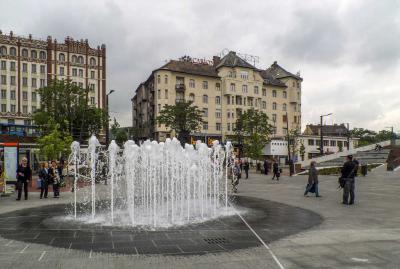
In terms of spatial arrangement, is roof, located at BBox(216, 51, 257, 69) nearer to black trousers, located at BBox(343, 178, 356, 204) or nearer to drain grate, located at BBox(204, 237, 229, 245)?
black trousers, located at BBox(343, 178, 356, 204)

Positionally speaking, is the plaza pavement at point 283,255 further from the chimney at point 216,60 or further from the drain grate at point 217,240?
the chimney at point 216,60

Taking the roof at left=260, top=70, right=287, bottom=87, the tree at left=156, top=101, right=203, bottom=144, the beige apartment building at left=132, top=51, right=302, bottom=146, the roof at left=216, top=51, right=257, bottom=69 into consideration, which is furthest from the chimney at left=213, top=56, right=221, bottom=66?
the tree at left=156, top=101, right=203, bottom=144

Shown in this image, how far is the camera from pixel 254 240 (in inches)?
347

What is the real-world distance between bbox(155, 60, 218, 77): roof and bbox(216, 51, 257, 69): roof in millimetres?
1927

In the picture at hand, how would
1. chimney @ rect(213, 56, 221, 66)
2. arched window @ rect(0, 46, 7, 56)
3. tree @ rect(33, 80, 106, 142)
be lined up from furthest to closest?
chimney @ rect(213, 56, 221, 66), arched window @ rect(0, 46, 7, 56), tree @ rect(33, 80, 106, 142)

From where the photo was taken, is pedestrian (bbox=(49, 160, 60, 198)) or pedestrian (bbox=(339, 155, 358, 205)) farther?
pedestrian (bbox=(49, 160, 60, 198))

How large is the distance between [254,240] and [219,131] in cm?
6524

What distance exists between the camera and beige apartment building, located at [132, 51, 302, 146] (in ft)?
228

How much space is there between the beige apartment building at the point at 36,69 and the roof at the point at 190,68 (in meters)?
14.7

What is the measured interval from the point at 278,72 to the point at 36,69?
50839 millimetres

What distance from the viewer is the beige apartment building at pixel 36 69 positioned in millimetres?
73062

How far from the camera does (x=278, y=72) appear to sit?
292 feet

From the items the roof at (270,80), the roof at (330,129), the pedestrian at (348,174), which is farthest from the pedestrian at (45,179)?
the roof at (330,129)

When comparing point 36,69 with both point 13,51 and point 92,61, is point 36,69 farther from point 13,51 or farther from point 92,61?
point 92,61
